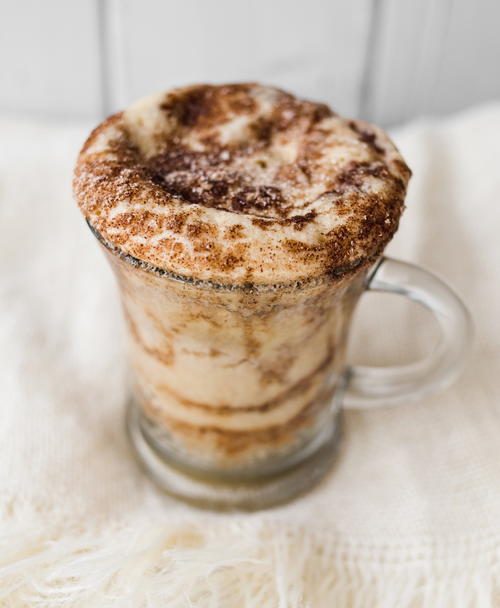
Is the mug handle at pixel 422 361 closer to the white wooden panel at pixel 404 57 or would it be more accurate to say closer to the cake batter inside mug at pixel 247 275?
the cake batter inside mug at pixel 247 275

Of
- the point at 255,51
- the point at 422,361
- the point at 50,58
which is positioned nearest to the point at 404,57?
the point at 255,51

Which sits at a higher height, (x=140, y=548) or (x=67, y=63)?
(x=67, y=63)

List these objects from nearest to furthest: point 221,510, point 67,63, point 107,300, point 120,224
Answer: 1. point 120,224
2. point 221,510
3. point 107,300
4. point 67,63

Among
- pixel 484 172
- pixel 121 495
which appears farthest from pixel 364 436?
pixel 484 172

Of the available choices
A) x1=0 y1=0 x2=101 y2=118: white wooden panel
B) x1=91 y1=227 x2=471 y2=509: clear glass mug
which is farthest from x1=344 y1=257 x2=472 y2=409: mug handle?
x1=0 y1=0 x2=101 y2=118: white wooden panel

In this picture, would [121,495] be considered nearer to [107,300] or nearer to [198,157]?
[107,300]

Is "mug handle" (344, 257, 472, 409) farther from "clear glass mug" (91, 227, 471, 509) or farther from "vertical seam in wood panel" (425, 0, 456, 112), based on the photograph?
"vertical seam in wood panel" (425, 0, 456, 112)
